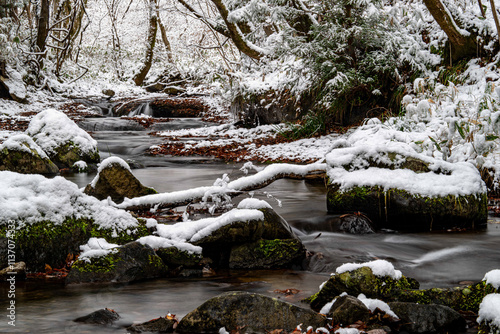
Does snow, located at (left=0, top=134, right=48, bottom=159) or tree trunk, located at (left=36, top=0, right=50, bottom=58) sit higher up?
tree trunk, located at (left=36, top=0, right=50, bottom=58)

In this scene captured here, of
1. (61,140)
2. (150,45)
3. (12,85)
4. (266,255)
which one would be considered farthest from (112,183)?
(150,45)

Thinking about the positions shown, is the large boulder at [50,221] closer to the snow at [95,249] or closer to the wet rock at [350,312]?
the snow at [95,249]

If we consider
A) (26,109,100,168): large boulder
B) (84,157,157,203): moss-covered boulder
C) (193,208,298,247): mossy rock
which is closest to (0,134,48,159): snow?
(26,109,100,168): large boulder

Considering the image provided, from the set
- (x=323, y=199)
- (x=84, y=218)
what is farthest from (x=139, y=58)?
(x=84, y=218)

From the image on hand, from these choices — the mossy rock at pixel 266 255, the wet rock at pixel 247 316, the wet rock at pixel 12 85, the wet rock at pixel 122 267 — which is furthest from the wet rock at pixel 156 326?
the wet rock at pixel 12 85

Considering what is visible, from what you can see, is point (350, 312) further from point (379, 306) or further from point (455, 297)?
point (455, 297)

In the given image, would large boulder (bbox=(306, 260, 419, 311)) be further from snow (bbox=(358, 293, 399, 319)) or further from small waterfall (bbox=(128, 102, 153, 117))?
small waterfall (bbox=(128, 102, 153, 117))

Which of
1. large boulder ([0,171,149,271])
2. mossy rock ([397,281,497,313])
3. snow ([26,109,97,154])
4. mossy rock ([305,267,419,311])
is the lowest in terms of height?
mossy rock ([397,281,497,313])

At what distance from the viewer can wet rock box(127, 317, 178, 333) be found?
8.96ft

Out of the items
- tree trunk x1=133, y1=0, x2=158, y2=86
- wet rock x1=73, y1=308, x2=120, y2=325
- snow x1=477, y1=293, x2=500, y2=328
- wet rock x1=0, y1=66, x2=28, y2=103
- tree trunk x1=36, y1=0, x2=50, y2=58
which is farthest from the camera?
tree trunk x1=133, y1=0, x2=158, y2=86

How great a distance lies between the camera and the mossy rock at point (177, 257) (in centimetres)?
389

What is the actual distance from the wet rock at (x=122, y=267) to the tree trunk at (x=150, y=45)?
74.7 feet

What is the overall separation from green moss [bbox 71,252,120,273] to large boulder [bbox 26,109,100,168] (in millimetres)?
6907

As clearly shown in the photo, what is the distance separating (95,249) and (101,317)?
97 cm
